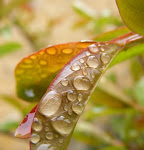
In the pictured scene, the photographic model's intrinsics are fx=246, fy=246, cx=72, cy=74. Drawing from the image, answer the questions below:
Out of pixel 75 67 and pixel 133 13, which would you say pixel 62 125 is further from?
pixel 133 13

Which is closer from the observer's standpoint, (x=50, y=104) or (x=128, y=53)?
(x=50, y=104)

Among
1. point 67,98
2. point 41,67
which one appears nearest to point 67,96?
point 67,98

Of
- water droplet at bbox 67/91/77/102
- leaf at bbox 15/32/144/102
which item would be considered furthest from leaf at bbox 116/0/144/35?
water droplet at bbox 67/91/77/102

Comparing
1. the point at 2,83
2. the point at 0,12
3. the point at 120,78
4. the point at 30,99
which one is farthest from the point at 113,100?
the point at 2,83

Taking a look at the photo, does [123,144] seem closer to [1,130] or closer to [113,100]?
[113,100]

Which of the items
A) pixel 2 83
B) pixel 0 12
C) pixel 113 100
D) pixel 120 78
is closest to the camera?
pixel 113 100
